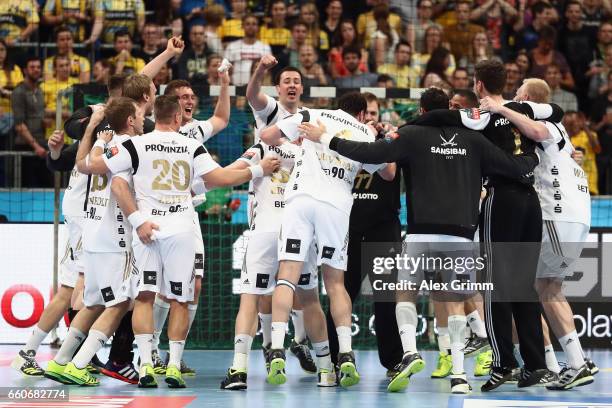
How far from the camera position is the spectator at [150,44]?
690 inches

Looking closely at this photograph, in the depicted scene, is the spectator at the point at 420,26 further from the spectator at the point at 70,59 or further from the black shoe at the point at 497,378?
the black shoe at the point at 497,378

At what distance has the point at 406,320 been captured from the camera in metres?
9.55

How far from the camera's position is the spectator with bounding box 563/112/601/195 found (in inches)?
642

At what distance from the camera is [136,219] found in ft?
31.0

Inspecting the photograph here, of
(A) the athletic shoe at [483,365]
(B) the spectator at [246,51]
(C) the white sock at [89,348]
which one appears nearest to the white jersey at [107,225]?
(C) the white sock at [89,348]

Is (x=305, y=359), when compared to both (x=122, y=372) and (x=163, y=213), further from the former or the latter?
(x=163, y=213)

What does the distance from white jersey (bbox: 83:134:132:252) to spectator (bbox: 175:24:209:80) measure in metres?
7.43

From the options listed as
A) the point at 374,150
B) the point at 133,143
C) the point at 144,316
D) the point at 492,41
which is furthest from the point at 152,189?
the point at 492,41

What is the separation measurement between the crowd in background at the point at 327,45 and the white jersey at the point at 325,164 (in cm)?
664

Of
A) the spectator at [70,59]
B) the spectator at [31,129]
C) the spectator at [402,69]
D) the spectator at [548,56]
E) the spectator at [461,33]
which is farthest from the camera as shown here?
the spectator at [461,33]

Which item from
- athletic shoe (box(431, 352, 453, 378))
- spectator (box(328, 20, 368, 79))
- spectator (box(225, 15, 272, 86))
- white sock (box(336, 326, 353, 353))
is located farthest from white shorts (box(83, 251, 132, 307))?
spectator (box(328, 20, 368, 79))

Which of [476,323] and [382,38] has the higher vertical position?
[382,38]

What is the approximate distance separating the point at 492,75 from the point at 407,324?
230 centimetres

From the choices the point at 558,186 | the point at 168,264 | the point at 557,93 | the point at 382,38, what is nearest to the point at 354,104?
the point at 558,186
